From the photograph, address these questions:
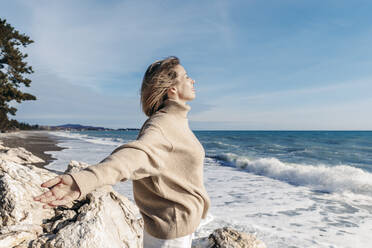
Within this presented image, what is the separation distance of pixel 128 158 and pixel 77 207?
3291mm

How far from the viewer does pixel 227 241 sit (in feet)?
11.2

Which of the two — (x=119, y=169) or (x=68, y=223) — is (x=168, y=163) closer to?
(x=119, y=169)

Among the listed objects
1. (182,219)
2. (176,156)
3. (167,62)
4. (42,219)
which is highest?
(167,62)

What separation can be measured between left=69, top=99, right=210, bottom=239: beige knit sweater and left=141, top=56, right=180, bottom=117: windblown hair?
7cm

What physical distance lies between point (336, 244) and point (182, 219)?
471cm

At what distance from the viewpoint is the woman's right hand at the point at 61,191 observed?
0.98 m

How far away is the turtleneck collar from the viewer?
157 cm

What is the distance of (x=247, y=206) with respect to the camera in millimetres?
7039

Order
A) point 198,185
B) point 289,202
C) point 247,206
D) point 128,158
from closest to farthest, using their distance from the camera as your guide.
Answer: point 128,158 < point 198,185 < point 247,206 < point 289,202

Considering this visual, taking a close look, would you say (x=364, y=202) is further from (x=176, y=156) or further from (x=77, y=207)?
(x=176, y=156)

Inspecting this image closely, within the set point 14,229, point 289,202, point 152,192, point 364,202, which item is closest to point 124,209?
point 14,229

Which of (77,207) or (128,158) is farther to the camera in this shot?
(77,207)

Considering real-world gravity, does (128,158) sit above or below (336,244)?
above

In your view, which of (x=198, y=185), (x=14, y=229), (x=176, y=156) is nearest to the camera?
(x=176, y=156)
